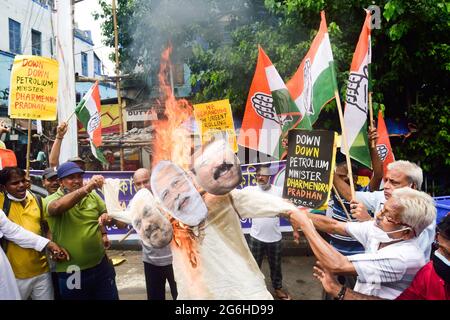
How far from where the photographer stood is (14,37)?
18.6 metres

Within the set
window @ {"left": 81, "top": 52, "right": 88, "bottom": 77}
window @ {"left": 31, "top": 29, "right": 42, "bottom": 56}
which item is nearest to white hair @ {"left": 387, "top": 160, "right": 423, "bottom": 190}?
window @ {"left": 31, "top": 29, "right": 42, "bottom": 56}

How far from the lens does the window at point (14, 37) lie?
18.3 meters

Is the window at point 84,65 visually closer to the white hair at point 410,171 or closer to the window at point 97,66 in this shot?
the window at point 97,66

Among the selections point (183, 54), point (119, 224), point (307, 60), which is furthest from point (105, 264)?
point (183, 54)

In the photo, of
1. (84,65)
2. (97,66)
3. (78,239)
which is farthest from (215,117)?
(97,66)

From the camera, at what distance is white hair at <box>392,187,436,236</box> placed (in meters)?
2.07

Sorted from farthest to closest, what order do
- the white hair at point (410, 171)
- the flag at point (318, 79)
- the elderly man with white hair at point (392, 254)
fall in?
the flag at point (318, 79), the white hair at point (410, 171), the elderly man with white hair at point (392, 254)

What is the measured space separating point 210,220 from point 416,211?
4.04 ft

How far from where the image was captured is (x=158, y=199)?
7.75 ft

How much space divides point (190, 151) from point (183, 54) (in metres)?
7.62

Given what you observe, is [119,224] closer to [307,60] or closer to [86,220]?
[86,220]

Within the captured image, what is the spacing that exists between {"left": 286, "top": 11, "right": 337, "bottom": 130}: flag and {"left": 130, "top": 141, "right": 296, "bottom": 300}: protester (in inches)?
52.5

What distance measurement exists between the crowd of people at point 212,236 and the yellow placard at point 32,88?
1504 millimetres

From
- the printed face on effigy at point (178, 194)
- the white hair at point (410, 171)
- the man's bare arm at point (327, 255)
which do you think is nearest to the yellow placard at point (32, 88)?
the printed face on effigy at point (178, 194)
